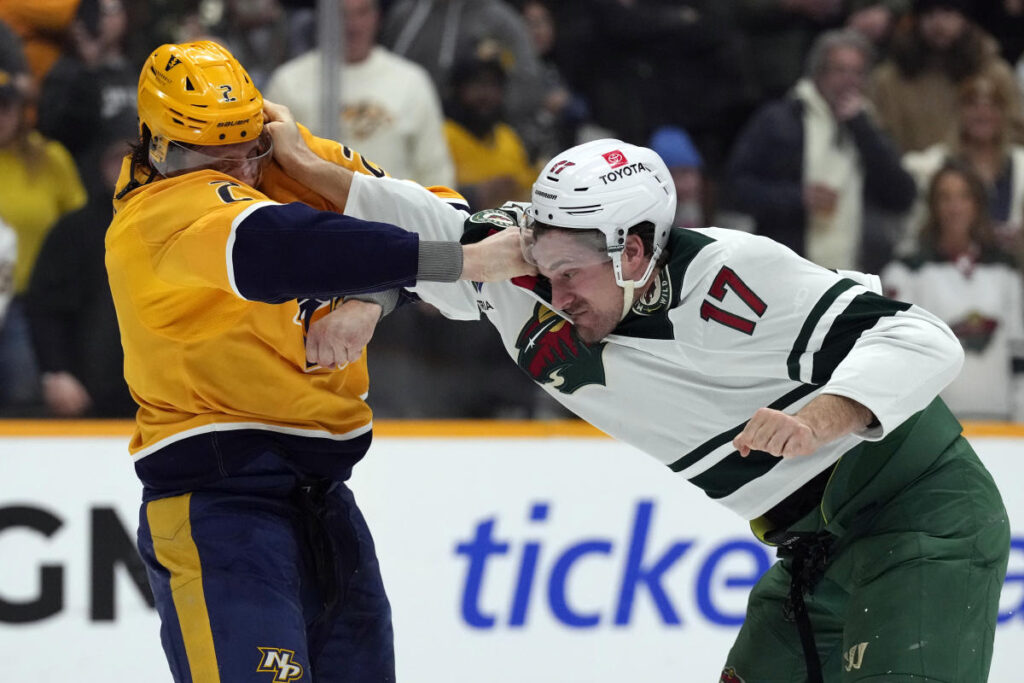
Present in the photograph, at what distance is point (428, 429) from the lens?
532cm

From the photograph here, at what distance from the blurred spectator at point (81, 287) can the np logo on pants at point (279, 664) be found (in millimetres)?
2931

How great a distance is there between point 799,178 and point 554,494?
2.10m

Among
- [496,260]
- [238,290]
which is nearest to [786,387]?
[496,260]

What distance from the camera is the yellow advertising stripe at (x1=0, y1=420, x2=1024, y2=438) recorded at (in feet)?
16.9

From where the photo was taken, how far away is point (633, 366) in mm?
3191

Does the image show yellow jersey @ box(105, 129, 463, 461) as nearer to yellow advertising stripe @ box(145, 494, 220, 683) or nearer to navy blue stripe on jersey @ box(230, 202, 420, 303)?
navy blue stripe on jersey @ box(230, 202, 420, 303)

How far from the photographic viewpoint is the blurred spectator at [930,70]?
643 cm

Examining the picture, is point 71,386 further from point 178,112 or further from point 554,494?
point 178,112

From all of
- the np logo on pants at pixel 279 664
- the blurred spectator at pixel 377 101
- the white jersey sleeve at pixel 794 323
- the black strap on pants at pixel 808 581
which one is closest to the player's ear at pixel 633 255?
the white jersey sleeve at pixel 794 323

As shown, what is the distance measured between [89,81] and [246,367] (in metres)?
3.09

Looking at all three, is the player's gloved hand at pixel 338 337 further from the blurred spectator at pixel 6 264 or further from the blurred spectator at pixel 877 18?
the blurred spectator at pixel 877 18

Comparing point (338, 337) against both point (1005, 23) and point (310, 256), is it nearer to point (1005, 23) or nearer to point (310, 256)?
point (310, 256)

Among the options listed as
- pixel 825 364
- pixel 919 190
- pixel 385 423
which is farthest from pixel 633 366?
pixel 919 190

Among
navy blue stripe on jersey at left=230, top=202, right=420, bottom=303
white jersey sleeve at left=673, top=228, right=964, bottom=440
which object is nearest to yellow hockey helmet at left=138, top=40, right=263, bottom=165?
navy blue stripe on jersey at left=230, top=202, right=420, bottom=303
